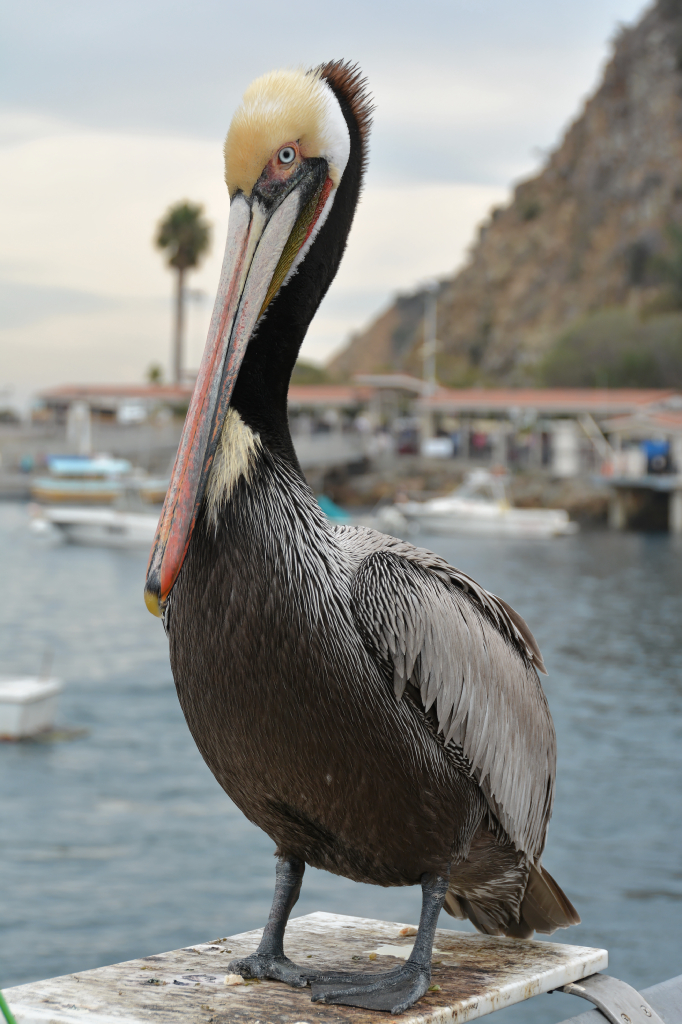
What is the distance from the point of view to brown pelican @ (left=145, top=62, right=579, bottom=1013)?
2.17 metres

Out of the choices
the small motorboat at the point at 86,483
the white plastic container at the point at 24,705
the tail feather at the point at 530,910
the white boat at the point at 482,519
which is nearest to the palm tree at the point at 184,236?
the small motorboat at the point at 86,483

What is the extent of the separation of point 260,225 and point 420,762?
1154 millimetres

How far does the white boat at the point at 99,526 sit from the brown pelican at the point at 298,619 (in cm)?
3594

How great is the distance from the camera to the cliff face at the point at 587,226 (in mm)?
72688

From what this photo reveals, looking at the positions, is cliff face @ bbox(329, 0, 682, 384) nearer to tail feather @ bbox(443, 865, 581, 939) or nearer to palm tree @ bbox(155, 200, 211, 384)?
palm tree @ bbox(155, 200, 211, 384)

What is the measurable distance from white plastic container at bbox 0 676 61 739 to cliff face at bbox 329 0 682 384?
5749 centimetres

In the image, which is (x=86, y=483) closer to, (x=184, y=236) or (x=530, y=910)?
(x=184, y=236)

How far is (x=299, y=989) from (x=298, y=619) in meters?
0.82

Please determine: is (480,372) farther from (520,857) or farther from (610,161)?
(520,857)

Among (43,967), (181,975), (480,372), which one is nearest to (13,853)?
(43,967)

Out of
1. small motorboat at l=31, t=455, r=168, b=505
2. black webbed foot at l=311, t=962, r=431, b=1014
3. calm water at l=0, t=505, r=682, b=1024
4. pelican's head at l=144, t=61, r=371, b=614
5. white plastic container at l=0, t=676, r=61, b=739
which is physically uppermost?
pelican's head at l=144, t=61, r=371, b=614

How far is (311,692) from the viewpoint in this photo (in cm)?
217

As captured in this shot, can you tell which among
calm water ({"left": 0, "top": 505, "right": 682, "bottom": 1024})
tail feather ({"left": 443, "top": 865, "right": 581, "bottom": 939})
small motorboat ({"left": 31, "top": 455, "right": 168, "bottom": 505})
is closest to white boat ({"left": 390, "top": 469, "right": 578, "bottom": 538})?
small motorboat ({"left": 31, "top": 455, "right": 168, "bottom": 505})

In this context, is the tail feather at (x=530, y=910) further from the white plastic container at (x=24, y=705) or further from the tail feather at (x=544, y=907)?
the white plastic container at (x=24, y=705)
